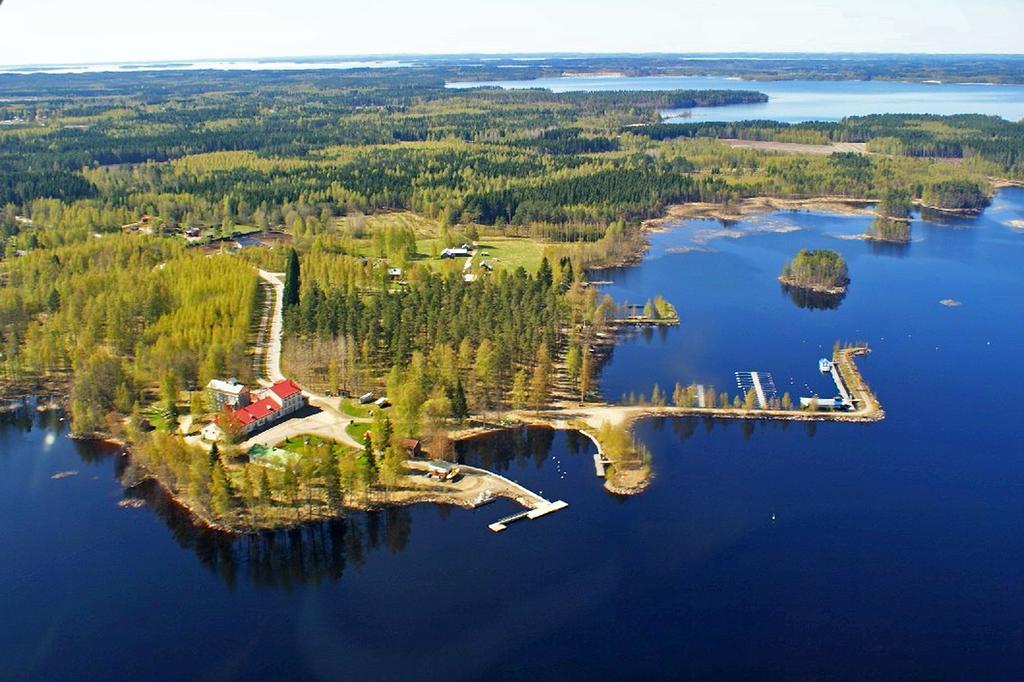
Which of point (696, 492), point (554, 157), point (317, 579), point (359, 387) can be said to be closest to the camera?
point (317, 579)

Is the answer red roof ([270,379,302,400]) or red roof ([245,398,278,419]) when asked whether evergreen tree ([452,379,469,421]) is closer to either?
red roof ([270,379,302,400])

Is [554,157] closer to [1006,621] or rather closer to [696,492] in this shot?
[696,492]

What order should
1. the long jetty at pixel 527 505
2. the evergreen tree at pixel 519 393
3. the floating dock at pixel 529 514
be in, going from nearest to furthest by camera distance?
1. the floating dock at pixel 529 514
2. the long jetty at pixel 527 505
3. the evergreen tree at pixel 519 393

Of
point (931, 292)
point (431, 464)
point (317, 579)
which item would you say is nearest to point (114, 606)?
point (317, 579)

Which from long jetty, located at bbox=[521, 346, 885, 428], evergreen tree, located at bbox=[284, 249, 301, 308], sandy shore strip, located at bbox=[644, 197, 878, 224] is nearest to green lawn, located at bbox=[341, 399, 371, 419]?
long jetty, located at bbox=[521, 346, 885, 428]

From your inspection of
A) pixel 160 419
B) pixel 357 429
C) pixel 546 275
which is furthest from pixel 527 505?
pixel 546 275

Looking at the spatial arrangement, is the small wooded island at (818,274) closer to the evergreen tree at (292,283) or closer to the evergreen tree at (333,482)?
the evergreen tree at (292,283)

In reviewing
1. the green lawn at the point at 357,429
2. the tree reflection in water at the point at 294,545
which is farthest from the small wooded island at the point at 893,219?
the tree reflection in water at the point at 294,545
